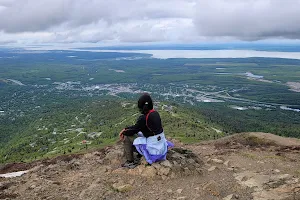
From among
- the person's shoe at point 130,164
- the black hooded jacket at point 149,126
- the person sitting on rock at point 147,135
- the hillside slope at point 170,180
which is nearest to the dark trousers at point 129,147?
the person sitting on rock at point 147,135

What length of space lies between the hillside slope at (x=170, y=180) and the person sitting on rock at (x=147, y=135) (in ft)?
1.80

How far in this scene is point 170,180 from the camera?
16109 mm

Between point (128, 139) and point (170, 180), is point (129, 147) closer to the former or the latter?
point (128, 139)

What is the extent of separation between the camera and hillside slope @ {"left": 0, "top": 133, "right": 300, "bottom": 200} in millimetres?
14797

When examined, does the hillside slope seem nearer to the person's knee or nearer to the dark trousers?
the dark trousers

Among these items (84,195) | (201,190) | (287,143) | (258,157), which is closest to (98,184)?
(84,195)

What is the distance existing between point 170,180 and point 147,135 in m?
2.42

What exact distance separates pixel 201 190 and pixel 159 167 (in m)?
2.43

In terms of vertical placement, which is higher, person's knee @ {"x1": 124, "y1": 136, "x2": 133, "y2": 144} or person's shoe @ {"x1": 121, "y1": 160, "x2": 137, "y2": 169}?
person's knee @ {"x1": 124, "y1": 136, "x2": 133, "y2": 144}

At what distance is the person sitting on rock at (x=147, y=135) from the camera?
53.3ft

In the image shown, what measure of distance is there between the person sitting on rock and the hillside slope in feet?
1.80

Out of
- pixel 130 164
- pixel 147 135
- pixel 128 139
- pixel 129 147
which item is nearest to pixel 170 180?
pixel 130 164

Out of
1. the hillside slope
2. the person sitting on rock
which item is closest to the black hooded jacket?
the person sitting on rock

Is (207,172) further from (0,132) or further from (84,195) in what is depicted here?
(0,132)
